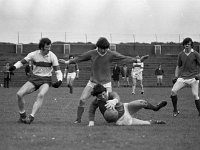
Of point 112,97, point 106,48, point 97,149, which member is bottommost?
point 97,149

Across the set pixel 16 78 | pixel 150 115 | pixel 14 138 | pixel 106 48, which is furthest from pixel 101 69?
pixel 16 78

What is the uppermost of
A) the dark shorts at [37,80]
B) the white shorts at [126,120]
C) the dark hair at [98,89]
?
the dark shorts at [37,80]

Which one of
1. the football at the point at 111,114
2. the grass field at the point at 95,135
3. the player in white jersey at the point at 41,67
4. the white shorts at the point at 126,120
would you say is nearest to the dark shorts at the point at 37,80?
the player in white jersey at the point at 41,67

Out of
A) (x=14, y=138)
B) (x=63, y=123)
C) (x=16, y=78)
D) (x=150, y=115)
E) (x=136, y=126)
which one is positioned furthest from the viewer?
(x=16, y=78)

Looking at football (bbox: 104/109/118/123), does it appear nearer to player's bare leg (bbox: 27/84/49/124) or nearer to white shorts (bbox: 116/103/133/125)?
white shorts (bbox: 116/103/133/125)

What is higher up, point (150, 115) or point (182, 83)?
point (182, 83)

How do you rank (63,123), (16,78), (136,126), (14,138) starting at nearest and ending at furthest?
(14,138)
(136,126)
(63,123)
(16,78)

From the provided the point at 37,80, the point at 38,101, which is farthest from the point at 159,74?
the point at 38,101

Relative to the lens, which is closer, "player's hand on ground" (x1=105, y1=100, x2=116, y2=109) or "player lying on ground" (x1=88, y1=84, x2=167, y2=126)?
"player's hand on ground" (x1=105, y1=100, x2=116, y2=109)

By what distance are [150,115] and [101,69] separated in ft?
9.15

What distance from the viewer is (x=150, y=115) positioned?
13.6 meters

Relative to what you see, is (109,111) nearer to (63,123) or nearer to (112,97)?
(112,97)

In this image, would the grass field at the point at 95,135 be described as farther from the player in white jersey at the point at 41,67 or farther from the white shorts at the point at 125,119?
the player in white jersey at the point at 41,67

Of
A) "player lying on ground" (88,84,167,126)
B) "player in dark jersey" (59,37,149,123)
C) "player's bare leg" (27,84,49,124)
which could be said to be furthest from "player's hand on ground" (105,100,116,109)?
"player's bare leg" (27,84,49,124)
